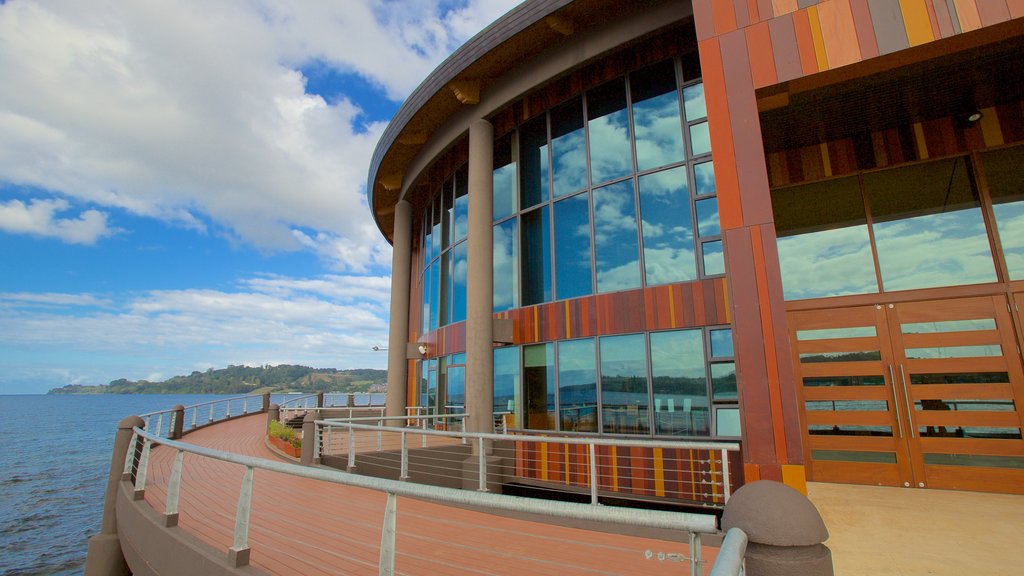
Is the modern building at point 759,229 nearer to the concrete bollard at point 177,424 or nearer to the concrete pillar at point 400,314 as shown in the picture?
the concrete pillar at point 400,314

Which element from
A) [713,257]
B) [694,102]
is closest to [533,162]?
[694,102]

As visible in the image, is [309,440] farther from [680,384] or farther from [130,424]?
[680,384]

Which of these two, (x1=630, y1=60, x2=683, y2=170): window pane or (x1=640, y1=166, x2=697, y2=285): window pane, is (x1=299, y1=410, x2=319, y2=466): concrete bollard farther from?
(x1=630, y1=60, x2=683, y2=170): window pane

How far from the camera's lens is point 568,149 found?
37.9ft

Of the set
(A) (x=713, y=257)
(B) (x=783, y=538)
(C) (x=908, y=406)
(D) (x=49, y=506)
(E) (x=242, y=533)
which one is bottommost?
(D) (x=49, y=506)

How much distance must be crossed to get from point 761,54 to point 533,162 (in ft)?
21.9

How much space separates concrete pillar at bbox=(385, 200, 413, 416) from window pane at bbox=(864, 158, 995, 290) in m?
14.3

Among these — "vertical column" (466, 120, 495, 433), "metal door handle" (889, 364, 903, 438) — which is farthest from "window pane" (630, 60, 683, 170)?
"metal door handle" (889, 364, 903, 438)

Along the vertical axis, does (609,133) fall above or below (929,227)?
above

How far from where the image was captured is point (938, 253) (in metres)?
7.62

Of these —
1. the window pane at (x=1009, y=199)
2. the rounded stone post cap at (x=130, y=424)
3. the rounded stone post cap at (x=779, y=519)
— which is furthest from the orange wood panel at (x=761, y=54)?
the rounded stone post cap at (x=130, y=424)

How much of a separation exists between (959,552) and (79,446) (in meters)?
60.5

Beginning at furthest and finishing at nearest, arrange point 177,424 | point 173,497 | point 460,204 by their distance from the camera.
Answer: point 177,424, point 460,204, point 173,497

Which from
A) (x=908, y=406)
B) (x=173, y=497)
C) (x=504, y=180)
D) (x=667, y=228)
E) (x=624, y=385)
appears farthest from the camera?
(x=504, y=180)
